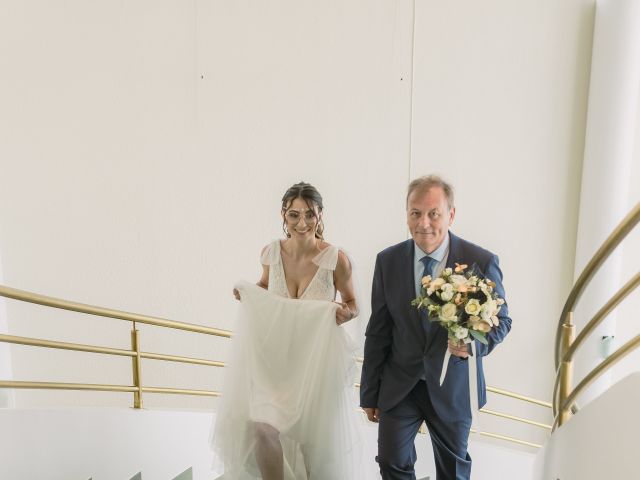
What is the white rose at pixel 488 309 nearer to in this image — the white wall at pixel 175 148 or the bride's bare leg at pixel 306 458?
the bride's bare leg at pixel 306 458

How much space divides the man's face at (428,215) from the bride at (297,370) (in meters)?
0.66

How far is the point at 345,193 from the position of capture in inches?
246

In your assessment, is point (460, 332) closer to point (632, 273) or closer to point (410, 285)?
point (410, 285)

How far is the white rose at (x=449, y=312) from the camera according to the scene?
2414 mm

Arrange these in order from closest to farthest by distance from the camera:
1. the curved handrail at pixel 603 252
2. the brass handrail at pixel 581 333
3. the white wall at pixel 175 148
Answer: the curved handrail at pixel 603 252
the brass handrail at pixel 581 333
the white wall at pixel 175 148

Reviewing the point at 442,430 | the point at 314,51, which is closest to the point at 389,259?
the point at 442,430

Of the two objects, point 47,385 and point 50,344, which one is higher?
point 50,344

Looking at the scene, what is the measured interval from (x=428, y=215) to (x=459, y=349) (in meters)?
0.66

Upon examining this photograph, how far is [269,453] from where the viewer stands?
2971mm

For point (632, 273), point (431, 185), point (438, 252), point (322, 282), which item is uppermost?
point (431, 185)

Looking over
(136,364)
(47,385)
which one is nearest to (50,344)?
(47,385)

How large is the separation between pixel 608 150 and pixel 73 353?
650 centimetres

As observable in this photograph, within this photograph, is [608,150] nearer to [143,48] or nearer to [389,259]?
[389,259]

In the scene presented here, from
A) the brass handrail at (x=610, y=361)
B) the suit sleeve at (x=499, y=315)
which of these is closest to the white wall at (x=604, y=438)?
the brass handrail at (x=610, y=361)
